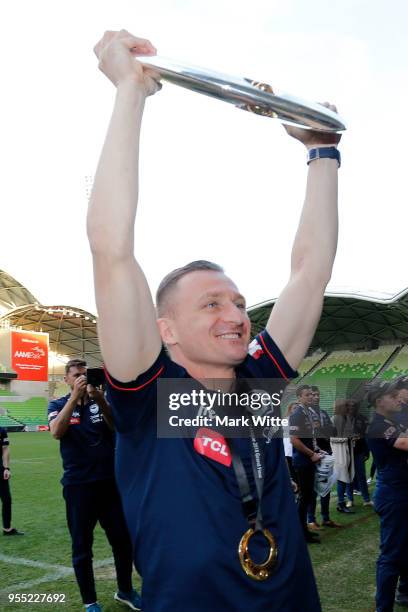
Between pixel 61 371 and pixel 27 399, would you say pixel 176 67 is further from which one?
pixel 61 371

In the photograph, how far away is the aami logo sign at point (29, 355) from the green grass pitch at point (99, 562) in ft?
114

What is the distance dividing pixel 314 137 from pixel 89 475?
398 centimetres

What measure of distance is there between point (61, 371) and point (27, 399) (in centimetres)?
1505

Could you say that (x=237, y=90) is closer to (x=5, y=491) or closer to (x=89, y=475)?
(x=89, y=475)

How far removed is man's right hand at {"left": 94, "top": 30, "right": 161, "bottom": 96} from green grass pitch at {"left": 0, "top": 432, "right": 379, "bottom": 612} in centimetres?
473

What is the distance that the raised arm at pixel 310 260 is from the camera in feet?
6.13

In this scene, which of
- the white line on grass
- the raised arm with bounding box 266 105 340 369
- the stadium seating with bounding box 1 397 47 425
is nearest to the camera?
the raised arm with bounding box 266 105 340 369

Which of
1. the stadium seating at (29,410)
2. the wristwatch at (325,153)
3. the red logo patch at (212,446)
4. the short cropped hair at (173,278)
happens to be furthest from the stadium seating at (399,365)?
the red logo patch at (212,446)

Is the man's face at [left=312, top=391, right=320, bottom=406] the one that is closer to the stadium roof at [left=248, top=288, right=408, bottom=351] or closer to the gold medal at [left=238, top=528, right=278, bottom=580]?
the gold medal at [left=238, top=528, right=278, bottom=580]

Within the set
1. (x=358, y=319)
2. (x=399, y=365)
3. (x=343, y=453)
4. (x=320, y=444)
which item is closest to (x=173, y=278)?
(x=320, y=444)

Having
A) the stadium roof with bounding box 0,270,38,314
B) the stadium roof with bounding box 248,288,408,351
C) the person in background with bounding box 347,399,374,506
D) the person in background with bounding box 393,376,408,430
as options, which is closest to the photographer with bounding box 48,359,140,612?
the person in background with bounding box 393,376,408,430

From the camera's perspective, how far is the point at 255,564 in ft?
4.62

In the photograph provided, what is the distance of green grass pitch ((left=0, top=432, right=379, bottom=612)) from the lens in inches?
202

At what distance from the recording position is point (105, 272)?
1.37 meters
